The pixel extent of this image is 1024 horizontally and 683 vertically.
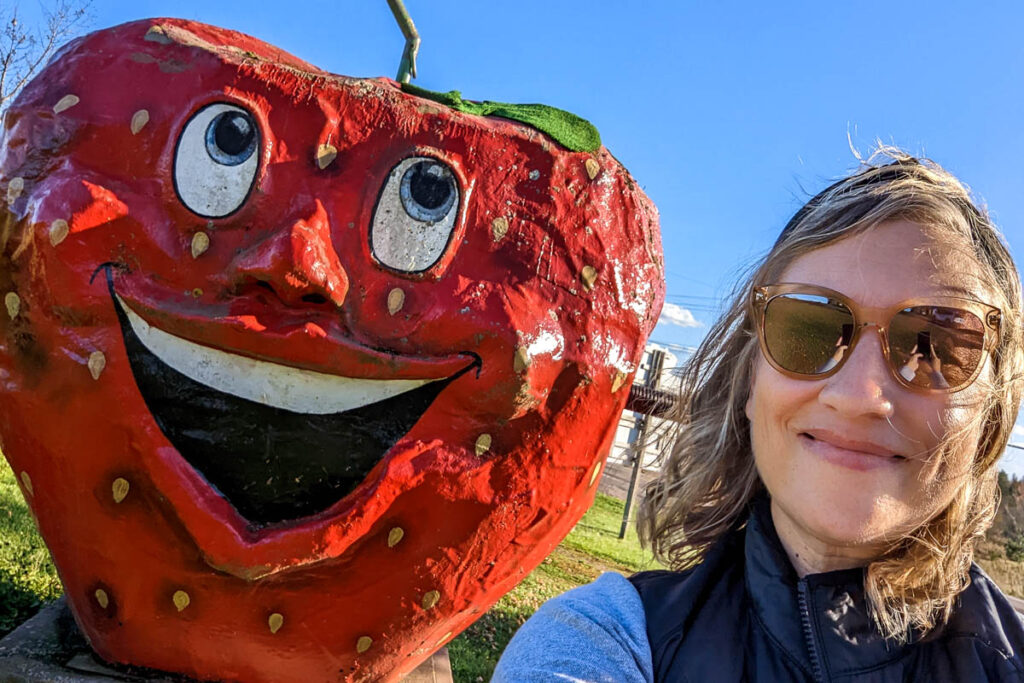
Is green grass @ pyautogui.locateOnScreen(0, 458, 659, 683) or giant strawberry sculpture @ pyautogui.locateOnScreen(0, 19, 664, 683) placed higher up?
giant strawberry sculpture @ pyautogui.locateOnScreen(0, 19, 664, 683)

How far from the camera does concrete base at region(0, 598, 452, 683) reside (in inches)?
73.6

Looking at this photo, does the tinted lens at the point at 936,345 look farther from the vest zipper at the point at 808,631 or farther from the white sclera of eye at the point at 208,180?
the white sclera of eye at the point at 208,180

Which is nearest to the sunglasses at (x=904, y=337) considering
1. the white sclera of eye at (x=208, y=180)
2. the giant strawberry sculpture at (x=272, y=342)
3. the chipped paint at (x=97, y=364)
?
the giant strawberry sculpture at (x=272, y=342)

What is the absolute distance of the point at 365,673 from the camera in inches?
75.3

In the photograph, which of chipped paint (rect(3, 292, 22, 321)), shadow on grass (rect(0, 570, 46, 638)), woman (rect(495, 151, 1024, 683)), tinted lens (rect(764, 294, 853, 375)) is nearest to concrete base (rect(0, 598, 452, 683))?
shadow on grass (rect(0, 570, 46, 638))

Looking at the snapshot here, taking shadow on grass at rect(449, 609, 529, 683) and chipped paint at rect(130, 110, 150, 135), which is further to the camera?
shadow on grass at rect(449, 609, 529, 683)

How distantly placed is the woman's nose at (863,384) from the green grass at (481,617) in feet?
2.94

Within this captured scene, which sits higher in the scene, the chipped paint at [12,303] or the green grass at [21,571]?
the chipped paint at [12,303]

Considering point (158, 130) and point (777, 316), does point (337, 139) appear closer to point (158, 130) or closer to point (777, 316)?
point (158, 130)

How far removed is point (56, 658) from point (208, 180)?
1249 mm

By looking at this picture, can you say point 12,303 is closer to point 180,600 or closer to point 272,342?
point 272,342

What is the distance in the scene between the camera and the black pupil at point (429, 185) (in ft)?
5.72

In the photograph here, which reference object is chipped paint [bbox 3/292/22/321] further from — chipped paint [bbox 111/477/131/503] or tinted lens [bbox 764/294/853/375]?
tinted lens [bbox 764/294/853/375]

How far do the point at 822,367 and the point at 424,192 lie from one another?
94 cm
